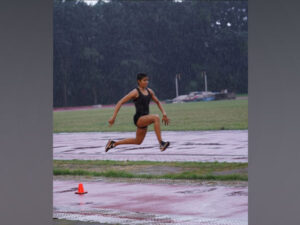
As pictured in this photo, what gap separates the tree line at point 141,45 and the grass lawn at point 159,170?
26313mm

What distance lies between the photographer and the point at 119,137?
27.2 m

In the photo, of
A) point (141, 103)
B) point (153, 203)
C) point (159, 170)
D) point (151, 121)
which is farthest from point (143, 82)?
point (159, 170)

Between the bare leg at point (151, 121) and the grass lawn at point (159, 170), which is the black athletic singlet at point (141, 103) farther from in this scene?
the grass lawn at point (159, 170)

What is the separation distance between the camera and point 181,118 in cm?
3603

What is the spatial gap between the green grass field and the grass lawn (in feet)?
40.3

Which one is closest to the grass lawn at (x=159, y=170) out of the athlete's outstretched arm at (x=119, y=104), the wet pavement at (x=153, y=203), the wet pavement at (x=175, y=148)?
the wet pavement at (x=153, y=203)

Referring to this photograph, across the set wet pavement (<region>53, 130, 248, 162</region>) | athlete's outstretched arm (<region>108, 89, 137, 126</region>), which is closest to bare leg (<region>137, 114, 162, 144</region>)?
athlete's outstretched arm (<region>108, 89, 137, 126</region>)

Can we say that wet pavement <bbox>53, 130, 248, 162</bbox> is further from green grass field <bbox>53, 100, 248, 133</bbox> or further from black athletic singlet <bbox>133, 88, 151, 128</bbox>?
black athletic singlet <bbox>133, 88, 151, 128</bbox>

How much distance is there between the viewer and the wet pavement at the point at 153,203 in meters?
8.67

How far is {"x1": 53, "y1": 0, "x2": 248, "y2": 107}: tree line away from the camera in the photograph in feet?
145
